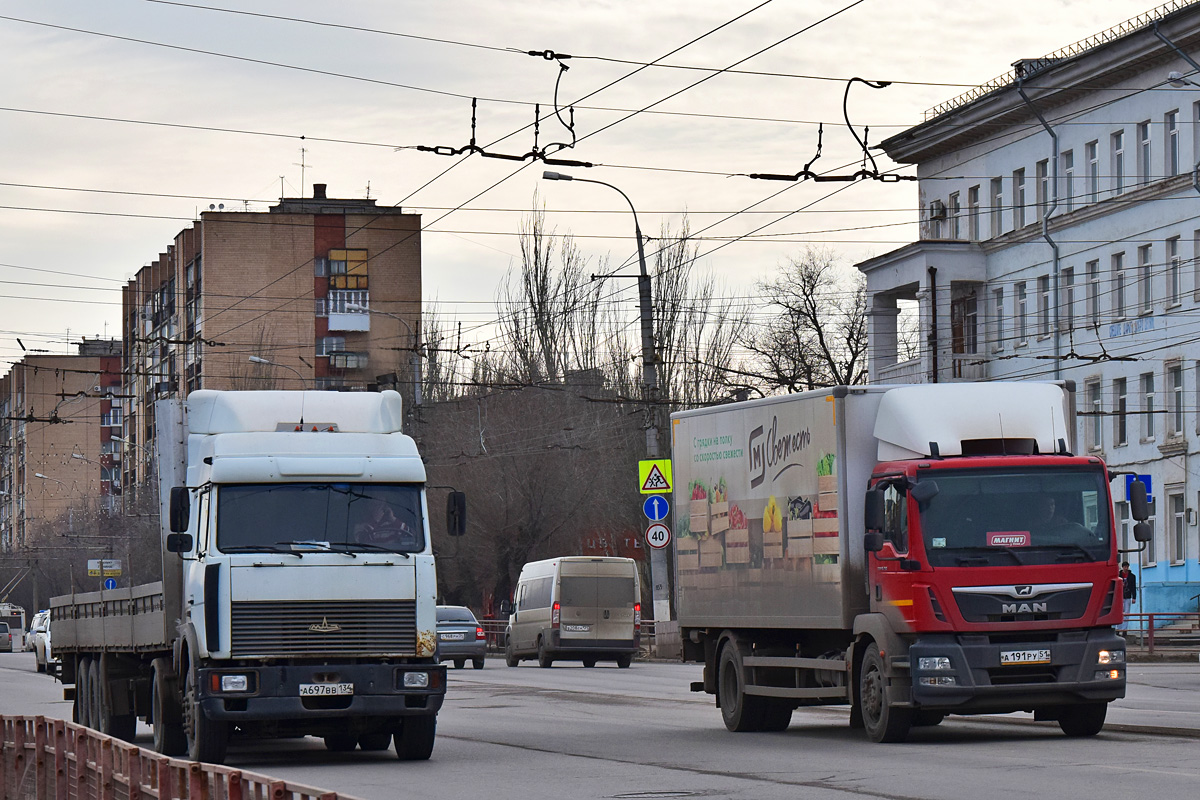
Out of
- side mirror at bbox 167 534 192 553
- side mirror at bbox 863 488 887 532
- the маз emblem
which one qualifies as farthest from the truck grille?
side mirror at bbox 863 488 887 532

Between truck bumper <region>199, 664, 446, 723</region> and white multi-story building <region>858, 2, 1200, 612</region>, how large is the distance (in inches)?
1147

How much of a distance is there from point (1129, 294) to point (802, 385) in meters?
19.2

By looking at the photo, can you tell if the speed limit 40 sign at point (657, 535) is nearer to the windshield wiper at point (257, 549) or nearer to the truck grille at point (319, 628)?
the truck grille at point (319, 628)

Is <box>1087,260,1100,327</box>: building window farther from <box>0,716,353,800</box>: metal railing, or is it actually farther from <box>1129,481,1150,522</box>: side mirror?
<box>0,716,353,800</box>: metal railing

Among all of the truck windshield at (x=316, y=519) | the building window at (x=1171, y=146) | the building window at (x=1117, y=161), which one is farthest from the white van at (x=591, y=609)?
the truck windshield at (x=316, y=519)

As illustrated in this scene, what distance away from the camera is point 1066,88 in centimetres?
5162

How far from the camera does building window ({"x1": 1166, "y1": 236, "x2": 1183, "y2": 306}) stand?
4934 cm

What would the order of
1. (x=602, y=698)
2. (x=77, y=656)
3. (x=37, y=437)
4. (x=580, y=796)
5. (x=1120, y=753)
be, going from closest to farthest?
(x=580, y=796)
(x=1120, y=753)
(x=77, y=656)
(x=602, y=698)
(x=37, y=437)

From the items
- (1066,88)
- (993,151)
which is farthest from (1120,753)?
(993,151)

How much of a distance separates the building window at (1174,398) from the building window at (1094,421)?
10.2 feet

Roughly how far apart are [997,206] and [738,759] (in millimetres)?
44084

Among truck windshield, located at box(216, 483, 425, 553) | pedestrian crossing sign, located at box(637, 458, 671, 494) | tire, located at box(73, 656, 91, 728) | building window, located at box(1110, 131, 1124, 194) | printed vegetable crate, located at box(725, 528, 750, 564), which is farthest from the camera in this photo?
building window, located at box(1110, 131, 1124, 194)

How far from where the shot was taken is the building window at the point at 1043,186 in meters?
55.0

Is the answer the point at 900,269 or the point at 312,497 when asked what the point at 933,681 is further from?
the point at 900,269
